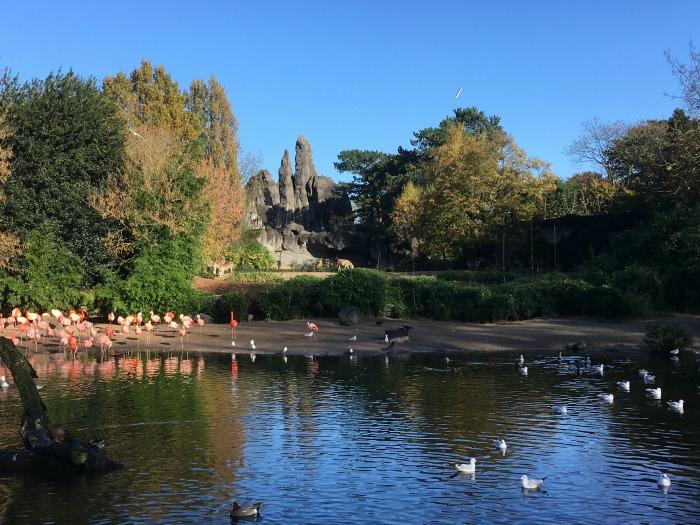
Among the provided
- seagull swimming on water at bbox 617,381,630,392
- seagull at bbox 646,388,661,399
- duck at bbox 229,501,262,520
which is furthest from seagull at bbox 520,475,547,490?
seagull swimming on water at bbox 617,381,630,392

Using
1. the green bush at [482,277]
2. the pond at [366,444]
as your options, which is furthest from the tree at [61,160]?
the green bush at [482,277]

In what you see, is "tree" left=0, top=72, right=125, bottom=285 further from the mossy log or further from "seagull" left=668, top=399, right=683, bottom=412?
"seagull" left=668, top=399, right=683, bottom=412

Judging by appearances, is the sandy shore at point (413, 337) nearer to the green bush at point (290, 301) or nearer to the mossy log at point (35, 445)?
the green bush at point (290, 301)

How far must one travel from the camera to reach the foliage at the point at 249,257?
52.4 metres

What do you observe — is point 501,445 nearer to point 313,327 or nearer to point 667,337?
point 667,337

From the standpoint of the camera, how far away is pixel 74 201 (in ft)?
102

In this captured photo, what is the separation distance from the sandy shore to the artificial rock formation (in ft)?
155

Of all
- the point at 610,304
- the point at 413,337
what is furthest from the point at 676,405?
the point at 610,304

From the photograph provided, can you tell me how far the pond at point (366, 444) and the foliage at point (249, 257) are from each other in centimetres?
3256

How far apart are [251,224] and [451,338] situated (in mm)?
51674

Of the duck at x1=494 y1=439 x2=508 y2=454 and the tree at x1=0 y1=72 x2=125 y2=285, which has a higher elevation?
the tree at x1=0 y1=72 x2=125 y2=285

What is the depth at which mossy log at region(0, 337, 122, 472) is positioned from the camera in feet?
34.5

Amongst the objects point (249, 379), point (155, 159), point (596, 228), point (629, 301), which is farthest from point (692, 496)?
point (596, 228)

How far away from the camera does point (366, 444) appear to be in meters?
12.1
